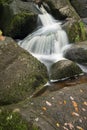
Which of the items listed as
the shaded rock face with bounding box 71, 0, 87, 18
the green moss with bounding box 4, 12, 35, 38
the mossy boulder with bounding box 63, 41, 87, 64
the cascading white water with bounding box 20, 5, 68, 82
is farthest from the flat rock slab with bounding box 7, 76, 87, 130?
the shaded rock face with bounding box 71, 0, 87, 18

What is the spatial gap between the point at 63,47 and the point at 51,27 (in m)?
1.70

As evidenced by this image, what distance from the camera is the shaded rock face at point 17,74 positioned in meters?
6.98

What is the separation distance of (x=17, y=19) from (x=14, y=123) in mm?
8783

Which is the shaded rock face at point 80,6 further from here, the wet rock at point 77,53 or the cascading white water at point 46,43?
the wet rock at point 77,53

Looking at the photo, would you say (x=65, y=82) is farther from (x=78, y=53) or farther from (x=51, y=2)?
(x=51, y=2)

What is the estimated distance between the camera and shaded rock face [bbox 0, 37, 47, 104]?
22.9 ft

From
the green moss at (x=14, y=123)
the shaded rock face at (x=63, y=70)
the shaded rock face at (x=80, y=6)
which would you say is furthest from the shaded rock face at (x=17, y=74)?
the shaded rock face at (x=80, y=6)

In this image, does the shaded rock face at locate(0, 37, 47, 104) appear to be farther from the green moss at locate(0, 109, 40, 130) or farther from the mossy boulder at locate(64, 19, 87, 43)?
the mossy boulder at locate(64, 19, 87, 43)

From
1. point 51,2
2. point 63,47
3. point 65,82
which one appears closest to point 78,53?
point 63,47

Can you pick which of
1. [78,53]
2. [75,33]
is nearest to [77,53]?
[78,53]

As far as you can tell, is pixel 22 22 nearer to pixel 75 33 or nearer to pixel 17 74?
pixel 75 33

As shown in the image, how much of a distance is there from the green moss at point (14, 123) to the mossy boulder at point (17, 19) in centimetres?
865

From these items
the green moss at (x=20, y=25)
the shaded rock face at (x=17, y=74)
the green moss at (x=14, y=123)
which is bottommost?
the green moss at (x=20, y=25)

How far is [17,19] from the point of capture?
11.9m
